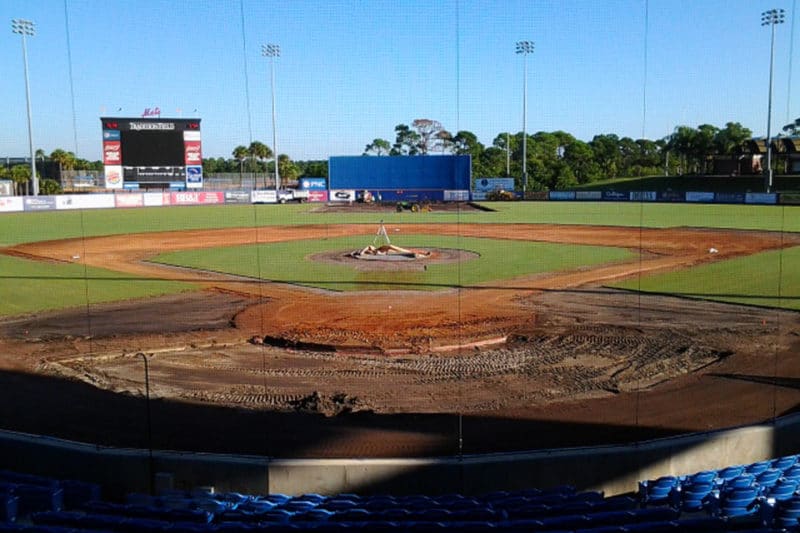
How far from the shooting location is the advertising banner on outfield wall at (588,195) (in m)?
60.2

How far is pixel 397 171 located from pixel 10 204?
3147 centimetres

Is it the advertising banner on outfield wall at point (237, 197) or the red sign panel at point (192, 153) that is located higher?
the red sign panel at point (192, 153)

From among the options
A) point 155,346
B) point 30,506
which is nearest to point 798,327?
point 155,346

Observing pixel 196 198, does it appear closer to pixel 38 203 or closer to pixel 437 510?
pixel 38 203

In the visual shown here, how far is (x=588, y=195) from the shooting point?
60688mm

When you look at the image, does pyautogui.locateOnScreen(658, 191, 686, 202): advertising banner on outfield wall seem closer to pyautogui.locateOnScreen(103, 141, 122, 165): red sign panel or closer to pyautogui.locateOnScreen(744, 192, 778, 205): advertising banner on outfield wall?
pyautogui.locateOnScreen(744, 192, 778, 205): advertising banner on outfield wall

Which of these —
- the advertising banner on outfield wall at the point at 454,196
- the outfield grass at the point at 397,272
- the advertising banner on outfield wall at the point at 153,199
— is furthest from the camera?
the advertising banner on outfield wall at the point at 454,196

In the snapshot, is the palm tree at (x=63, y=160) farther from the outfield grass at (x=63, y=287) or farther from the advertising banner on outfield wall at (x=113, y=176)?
the outfield grass at (x=63, y=287)

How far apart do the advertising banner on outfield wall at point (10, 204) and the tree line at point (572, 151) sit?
1243 inches

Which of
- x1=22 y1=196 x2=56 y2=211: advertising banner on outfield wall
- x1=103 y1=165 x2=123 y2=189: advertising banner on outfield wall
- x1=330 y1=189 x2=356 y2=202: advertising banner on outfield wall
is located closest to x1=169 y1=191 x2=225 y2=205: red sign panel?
x1=330 y1=189 x2=356 y2=202: advertising banner on outfield wall

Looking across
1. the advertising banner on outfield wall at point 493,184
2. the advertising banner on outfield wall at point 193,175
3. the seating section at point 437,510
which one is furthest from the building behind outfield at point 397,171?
the seating section at point 437,510

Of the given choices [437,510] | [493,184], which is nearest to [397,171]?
[437,510]

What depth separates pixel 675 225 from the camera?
38594mm

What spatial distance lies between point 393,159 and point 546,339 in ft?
55.2
